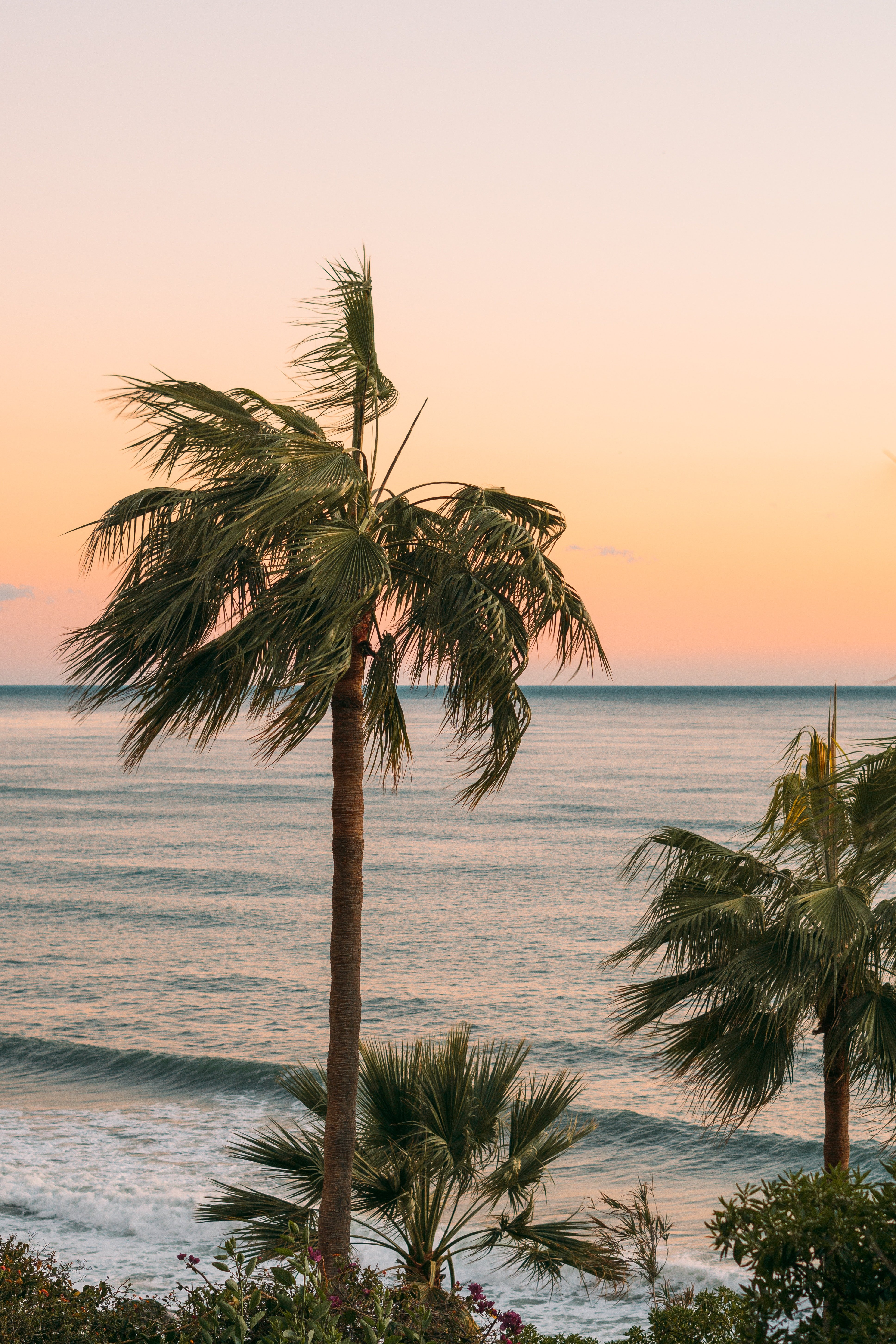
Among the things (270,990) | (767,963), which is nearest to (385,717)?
(767,963)

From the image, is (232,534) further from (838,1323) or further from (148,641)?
(838,1323)

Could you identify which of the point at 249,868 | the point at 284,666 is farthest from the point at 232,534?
the point at 249,868

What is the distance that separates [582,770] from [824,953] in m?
81.2

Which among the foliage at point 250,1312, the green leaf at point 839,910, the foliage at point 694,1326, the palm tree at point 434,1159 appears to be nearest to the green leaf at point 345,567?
the palm tree at point 434,1159

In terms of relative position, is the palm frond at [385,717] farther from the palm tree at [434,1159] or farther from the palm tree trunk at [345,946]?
the palm tree at [434,1159]

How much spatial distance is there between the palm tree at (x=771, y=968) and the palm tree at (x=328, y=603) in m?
2.08

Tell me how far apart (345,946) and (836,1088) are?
401 centimetres

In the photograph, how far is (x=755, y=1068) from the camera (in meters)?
8.53

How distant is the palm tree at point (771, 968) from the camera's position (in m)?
8.13

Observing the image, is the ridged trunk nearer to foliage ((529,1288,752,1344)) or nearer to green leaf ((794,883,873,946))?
green leaf ((794,883,873,946))

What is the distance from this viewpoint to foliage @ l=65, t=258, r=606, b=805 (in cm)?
725

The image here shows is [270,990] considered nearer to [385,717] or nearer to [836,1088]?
[385,717]

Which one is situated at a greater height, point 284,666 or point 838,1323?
point 284,666

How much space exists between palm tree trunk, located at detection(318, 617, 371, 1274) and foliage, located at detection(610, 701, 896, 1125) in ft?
7.63
